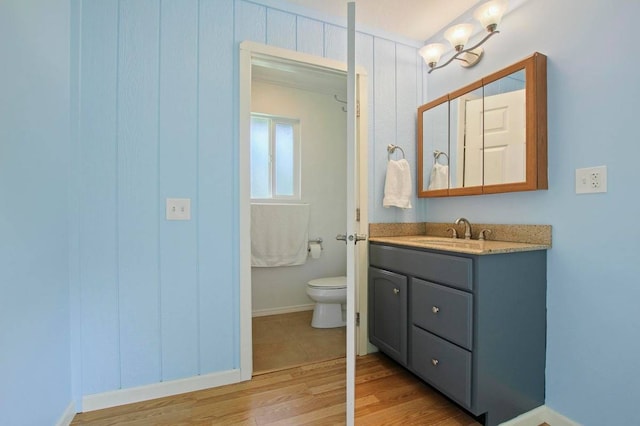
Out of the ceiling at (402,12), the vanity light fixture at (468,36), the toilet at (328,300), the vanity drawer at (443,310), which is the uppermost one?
the ceiling at (402,12)

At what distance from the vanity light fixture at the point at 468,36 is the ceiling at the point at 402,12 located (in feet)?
0.56

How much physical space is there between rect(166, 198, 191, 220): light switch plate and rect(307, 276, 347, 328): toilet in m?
1.33

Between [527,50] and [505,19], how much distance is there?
28cm

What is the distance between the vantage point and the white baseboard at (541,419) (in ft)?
4.54

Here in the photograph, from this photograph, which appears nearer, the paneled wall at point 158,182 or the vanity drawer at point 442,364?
the vanity drawer at point 442,364

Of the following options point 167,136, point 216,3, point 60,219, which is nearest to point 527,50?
point 216,3

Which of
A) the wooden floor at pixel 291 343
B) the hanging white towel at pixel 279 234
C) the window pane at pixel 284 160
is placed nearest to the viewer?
the wooden floor at pixel 291 343

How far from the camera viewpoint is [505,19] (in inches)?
67.6

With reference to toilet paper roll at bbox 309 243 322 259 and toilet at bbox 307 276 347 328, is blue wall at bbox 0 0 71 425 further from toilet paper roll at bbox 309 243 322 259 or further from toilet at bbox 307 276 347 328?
toilet paper roll at bbox 309 243 322 259

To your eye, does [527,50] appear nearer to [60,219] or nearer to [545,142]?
[545,142]

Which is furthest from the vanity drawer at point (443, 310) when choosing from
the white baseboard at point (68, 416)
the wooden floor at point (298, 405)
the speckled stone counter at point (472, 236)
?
the white baseboard at point (68, 416)

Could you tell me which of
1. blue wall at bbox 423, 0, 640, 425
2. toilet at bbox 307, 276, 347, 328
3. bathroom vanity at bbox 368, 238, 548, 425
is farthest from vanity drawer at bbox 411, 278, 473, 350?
toilet at bbox 307, 276, 347, 328

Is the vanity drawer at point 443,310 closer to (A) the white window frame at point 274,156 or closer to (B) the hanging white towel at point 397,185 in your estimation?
(B) the hanging white towel at point 397,185

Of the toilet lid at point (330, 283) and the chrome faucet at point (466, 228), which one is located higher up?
the chrome faucet at point (466, 228)
